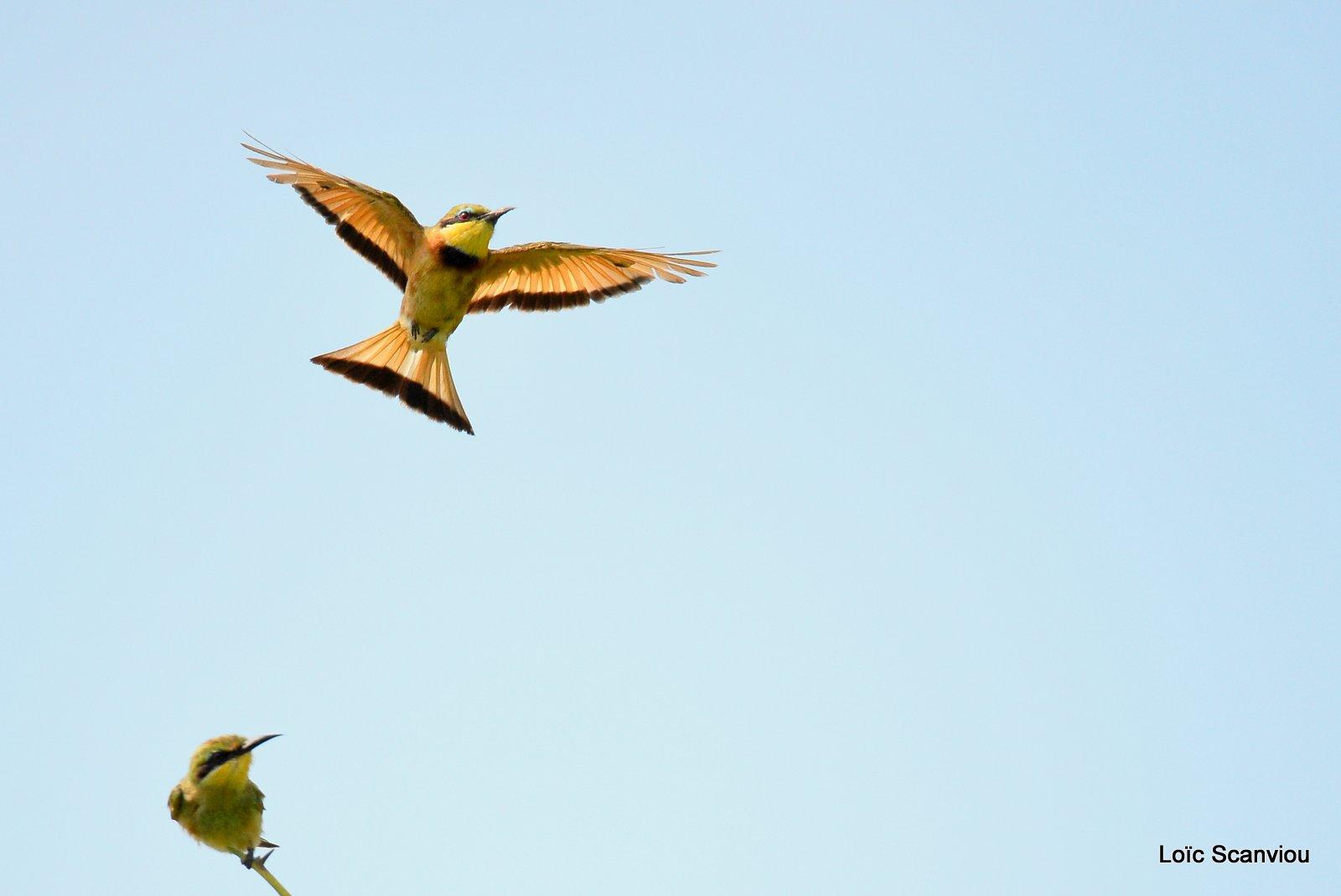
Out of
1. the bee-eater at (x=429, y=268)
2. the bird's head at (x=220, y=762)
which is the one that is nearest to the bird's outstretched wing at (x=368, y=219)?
the bee-eater at (x=429, y=268)

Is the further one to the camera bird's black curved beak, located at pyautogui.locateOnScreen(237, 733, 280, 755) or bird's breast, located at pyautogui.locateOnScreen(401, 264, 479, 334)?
bird's breast, located at pyautogui.locateOnScreen(401, 264, 479, 334)

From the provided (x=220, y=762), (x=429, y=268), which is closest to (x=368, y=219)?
(x=429, y=268)

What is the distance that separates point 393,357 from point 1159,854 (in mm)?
4256

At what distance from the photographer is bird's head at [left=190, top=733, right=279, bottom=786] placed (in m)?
4.29

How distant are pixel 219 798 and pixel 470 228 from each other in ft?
9.90

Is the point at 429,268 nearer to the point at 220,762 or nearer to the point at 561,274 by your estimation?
the point at 561,274

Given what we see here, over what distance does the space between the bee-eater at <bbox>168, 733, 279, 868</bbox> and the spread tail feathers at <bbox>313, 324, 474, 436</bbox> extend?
2.46 m

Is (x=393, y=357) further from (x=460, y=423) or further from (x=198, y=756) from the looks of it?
(x=198, y=756)

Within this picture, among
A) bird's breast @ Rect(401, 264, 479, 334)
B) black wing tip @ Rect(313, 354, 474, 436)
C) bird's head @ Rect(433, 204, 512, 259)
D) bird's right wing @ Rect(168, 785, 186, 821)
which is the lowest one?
bird's right wing @ Rect(168, 785, 186, 821)

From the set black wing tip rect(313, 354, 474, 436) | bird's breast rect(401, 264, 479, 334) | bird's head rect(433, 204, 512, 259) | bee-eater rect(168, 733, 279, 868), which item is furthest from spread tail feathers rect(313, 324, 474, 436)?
bee-eater rect(168, 733, 279, 868)

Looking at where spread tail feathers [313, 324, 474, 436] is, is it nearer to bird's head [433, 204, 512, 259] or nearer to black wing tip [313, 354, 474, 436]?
black wing tip [313, 354, 474, 436]

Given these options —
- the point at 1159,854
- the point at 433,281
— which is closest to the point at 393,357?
the point at 433,281

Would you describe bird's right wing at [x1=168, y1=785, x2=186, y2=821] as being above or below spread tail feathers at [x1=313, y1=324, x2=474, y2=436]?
below

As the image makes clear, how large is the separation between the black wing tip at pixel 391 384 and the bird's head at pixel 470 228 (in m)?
0.71
